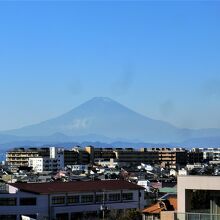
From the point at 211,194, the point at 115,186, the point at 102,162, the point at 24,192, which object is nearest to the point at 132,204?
the point at 115,186

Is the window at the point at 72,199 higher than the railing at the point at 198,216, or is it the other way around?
the railing at the point at 198,216

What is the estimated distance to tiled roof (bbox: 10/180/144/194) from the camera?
2327 inches

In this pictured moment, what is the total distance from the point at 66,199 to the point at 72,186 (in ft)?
5.23

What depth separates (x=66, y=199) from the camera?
2357 inches

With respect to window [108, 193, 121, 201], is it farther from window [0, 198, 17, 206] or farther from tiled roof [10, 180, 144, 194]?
window [0, 198, 17, 206]

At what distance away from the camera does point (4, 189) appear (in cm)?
6022

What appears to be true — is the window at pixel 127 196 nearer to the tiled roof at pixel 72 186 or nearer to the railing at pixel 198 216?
the tiled roof at pixel 72 186

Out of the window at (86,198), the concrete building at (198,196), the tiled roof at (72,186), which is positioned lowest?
the window at (86,198)

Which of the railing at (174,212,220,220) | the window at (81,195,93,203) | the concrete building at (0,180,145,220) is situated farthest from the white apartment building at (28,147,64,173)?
the railing at (174,212,220,220)

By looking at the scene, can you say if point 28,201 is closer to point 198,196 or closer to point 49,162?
point 198,196

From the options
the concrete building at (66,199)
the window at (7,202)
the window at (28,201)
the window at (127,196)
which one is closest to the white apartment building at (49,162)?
the window at (127,196)

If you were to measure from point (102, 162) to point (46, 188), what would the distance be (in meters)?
106

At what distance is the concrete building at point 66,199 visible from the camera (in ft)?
187

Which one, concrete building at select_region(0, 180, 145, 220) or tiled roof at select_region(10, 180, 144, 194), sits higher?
tiled roof at select_region(10, 180, 144, 194)
